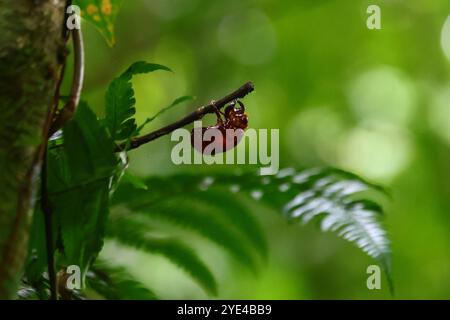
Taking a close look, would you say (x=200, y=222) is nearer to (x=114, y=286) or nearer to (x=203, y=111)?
(x=114, y=286)

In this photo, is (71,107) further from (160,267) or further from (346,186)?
(160,267)

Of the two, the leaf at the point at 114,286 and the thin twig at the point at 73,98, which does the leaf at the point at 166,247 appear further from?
the thin twig at the point at 73,98

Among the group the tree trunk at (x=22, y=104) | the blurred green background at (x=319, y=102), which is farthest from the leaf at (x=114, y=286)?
the blurred green background at (x=319, y=102)

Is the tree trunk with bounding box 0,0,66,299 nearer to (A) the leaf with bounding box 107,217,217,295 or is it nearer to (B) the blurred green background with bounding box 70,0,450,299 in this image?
(A) the leaf with bounding box 107,217,217,295

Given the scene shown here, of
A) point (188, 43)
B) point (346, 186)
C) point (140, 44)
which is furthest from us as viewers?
point (188, 43)

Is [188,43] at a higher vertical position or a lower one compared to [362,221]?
higher
